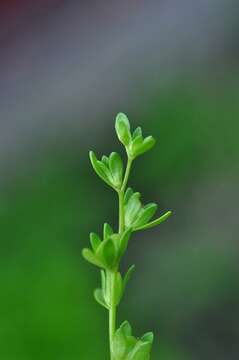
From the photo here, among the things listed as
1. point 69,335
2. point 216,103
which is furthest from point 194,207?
point 69,335

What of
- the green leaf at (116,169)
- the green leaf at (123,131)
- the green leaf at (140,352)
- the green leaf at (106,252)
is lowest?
the green leaf at (140,352)

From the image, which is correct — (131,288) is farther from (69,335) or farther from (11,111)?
(11,111)

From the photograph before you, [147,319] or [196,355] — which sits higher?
[147,319]

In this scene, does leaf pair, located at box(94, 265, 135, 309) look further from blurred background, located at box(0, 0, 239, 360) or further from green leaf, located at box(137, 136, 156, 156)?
blurred background, located at box(0, 0, 239, 360)

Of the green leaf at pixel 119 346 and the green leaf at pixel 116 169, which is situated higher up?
the green leaf at pixel 116 169

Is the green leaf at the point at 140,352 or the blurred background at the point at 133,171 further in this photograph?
the blurred background at the point at 133,171

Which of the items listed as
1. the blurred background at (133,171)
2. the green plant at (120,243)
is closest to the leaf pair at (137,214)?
the green plant at (120,243)

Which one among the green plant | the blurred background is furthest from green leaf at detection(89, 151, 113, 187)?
the blurred background

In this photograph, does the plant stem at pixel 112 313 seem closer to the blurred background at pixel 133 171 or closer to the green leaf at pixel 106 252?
the green leaf at pixel 106 252
